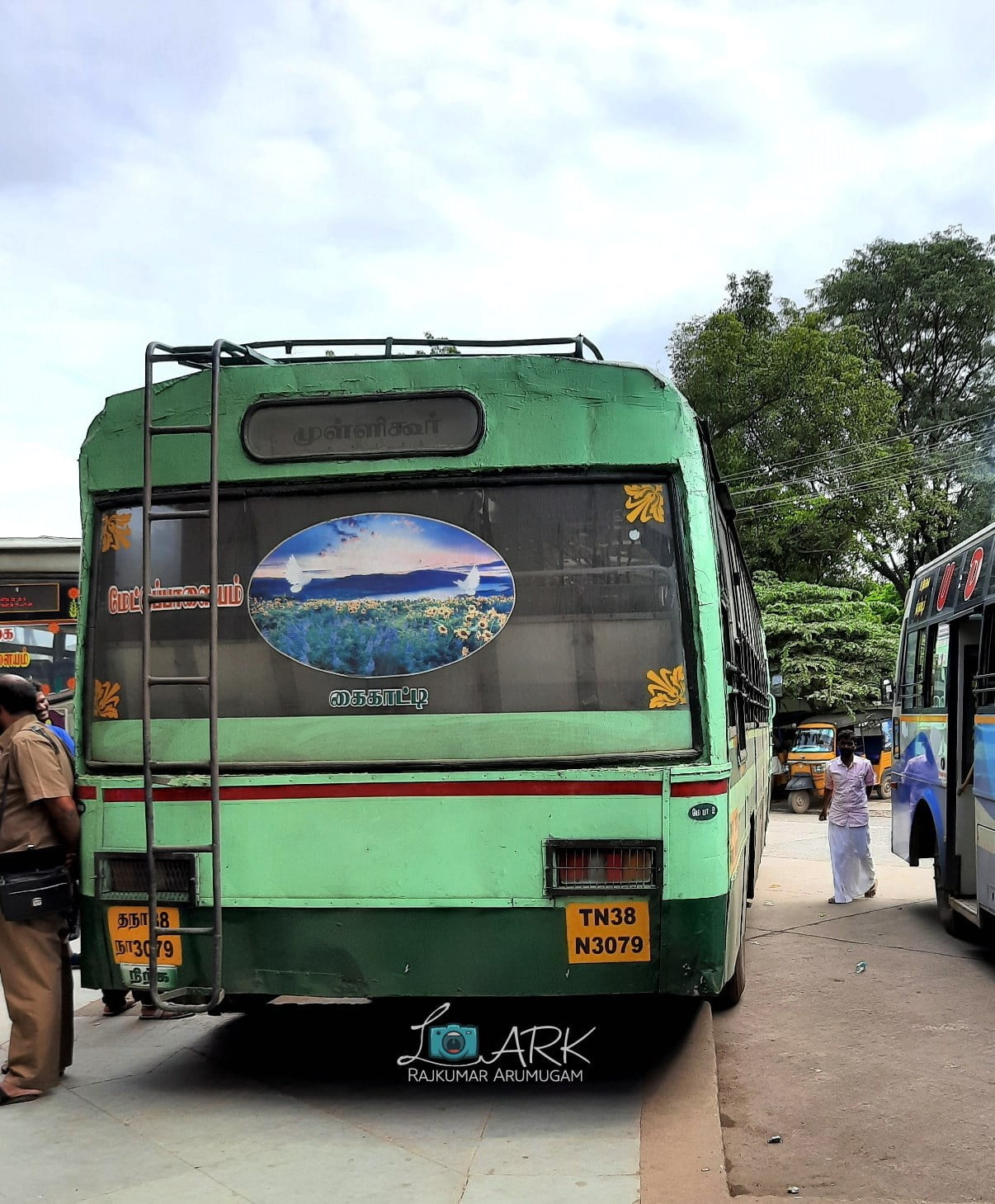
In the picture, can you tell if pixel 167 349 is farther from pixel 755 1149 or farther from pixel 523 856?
pixel 755 1149

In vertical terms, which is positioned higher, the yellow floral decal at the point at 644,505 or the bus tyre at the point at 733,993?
the yellow floral decal at the point at 644,505

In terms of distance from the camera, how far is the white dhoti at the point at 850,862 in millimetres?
12117

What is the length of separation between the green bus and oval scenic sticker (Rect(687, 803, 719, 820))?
12 millimetres

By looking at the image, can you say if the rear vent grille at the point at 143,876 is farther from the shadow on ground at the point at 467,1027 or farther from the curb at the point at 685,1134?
the curb at the point at 685,1134

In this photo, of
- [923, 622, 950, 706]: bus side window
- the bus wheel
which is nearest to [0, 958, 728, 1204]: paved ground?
[923, 622, 950, 706]: bus side window

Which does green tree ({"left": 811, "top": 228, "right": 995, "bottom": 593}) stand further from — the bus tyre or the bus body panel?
the bus tyre

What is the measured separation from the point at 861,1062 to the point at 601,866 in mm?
2274

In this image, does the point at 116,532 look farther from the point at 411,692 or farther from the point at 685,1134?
the point at 685,1134

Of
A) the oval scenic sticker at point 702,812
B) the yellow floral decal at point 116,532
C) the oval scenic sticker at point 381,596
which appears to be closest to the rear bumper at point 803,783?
the oval scenic sticker at point 702,812

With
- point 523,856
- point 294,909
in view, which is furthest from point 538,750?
point 294,909

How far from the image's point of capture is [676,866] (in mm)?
4941

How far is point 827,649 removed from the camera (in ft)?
99.6

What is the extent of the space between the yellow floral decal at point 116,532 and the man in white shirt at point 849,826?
330 inches

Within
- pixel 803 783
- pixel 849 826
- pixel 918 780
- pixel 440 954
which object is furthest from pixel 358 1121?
pixel 803 783
